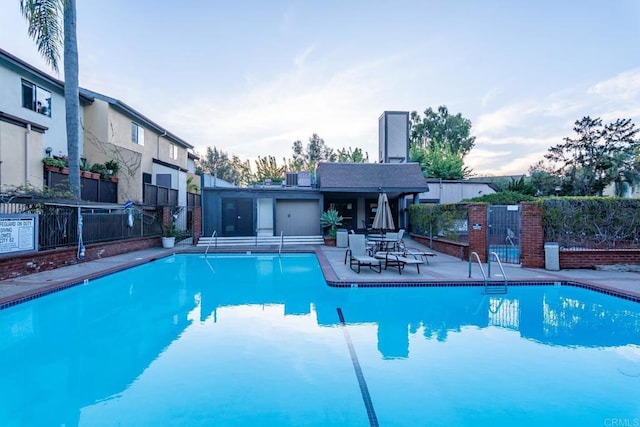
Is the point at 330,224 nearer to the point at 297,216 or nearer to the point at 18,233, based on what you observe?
the point at 297,216

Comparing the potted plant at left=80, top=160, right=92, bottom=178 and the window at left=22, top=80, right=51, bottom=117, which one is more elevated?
the window at left=22, top=80, right=51, bottom=117

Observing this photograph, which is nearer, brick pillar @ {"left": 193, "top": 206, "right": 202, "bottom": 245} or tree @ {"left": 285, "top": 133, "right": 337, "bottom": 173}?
brick pillar @ {"left": 193, "top": 206, "right": 202, "bottom": 245}

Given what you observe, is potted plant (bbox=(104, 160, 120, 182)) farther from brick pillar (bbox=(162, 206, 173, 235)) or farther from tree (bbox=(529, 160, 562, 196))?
tree (bbox=(529, 160, 562, 196))

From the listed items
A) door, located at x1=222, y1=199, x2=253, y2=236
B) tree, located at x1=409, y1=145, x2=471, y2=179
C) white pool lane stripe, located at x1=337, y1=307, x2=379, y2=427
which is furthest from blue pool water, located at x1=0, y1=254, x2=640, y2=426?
tree, located at x1=409, y1=145, x2=471, y2=179

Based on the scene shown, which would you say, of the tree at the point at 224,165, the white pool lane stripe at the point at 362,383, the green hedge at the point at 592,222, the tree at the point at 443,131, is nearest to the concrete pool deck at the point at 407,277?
the green hedge at the point at 592,222

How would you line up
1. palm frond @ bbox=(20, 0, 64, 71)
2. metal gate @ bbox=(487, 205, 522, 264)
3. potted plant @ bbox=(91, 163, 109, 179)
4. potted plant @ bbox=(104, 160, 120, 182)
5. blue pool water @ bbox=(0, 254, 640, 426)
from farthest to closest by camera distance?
1. potted plant @ bbox=(104, 160, 120, 182)
2. potted plant @ bbox=(91, 163, 109, 179)
3. metal gate @ bbox=(487, 205, 522, 264)
4. palm frond @ bbox=(20, 0, 64, 71)
5. blue pool water @ bbox=(0, 254, 640, 426)

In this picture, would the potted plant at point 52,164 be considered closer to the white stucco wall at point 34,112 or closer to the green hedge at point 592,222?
the white stucco wall at point 34,112

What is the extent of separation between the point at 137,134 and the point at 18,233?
1273cm

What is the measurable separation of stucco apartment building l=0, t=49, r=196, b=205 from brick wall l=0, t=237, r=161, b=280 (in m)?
2.40

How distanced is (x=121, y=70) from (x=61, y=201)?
381 inches

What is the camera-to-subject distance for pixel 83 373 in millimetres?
4375

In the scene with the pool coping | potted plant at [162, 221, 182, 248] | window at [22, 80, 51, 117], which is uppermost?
window at [22, 80, 51, 117]

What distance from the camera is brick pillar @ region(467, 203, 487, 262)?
11.7 metres

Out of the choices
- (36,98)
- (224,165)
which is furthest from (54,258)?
(224,165)
